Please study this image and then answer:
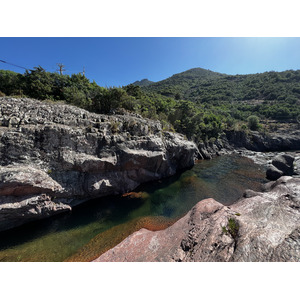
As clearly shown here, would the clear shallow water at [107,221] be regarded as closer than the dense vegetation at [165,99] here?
Yes

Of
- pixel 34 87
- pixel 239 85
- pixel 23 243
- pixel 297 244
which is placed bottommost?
pixel 23 243

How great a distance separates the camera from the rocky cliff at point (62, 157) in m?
→ 9.10

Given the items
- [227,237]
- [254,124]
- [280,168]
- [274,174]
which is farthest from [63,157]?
[254,124]

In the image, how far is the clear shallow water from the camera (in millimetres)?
7656

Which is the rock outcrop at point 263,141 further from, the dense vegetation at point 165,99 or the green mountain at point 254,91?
the green mountain at point 254,91

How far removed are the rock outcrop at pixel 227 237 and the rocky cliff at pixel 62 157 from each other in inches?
254

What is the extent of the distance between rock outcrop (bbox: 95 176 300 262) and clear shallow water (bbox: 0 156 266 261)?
154 cm

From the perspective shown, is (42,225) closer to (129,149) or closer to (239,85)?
(129,149)

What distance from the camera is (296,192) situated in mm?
9320

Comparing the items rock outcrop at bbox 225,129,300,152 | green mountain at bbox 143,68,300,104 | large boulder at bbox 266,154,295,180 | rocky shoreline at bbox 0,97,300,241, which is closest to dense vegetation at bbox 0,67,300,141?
green mountain at bbox 143,68,300,104

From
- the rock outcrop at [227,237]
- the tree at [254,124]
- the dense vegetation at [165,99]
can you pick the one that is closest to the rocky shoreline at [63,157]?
the dense vegetation at [165,99]

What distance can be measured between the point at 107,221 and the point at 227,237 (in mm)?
8302

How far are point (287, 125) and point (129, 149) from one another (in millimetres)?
73632

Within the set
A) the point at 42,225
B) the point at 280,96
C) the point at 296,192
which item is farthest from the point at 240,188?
the point at 280,96
